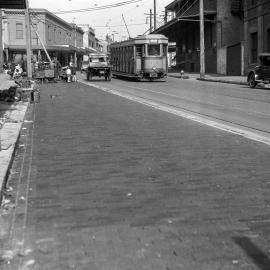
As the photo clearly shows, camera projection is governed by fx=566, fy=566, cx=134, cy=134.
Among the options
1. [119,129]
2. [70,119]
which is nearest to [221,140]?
[119,129]

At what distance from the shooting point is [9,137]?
11.3 m

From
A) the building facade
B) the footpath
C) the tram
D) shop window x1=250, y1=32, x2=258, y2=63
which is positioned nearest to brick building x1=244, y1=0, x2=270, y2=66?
shop window x1=250, y1=32, x2=258, y2=63

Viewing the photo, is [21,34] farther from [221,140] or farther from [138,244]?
[138,244]

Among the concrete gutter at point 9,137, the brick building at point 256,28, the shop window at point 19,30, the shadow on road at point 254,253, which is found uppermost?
the shop window at point 19,30

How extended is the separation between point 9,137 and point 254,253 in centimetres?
760

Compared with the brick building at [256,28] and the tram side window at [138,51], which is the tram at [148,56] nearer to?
the tram side window at [138,51]

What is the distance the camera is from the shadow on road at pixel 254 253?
4.40 meters

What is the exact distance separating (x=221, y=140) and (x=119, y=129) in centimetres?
270

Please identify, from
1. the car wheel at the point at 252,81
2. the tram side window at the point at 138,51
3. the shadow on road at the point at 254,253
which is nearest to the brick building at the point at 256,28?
the tram side window at the point at 138,51

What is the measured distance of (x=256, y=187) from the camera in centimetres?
688

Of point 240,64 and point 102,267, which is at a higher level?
point 240,64

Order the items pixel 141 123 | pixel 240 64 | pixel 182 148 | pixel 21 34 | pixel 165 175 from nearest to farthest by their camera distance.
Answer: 1. pixel 165 175
2. pixel 182 148
3. pixel 141 123
4. pixel 240 64
5. pixel 21 34

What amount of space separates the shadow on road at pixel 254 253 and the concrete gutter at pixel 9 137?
118 inches

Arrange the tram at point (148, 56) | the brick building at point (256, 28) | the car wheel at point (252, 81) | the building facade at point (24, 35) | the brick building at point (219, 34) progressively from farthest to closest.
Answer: the building facade at point (24, 35) → the brick building at point (219, 34) → the brick building at point (256, 28) → the tram at point (148, 56) → the car wheel at point (252, 81)
